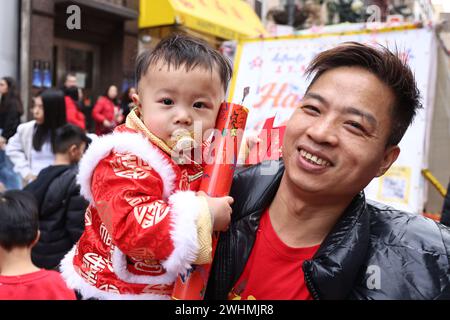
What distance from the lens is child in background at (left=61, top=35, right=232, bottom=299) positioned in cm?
124

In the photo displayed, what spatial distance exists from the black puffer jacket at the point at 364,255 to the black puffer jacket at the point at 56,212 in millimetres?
1814

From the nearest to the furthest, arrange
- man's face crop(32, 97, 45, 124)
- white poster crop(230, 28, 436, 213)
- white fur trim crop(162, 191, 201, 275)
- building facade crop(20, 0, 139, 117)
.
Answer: white fur trim crop(162, 191, 201, 275), man's face crop(32, 97, 45, 124), building facade crop(20, 0, 139, 117), white poster crop(230, 28, 436, 213)

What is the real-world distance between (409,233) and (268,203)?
17.1 inches

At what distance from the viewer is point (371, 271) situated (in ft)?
4.31

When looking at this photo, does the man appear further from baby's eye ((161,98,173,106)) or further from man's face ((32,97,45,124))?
man's face ((32,97,45,124))

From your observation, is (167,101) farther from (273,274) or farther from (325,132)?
(273,274)

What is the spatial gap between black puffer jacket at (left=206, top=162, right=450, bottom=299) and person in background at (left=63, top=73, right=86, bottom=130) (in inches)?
88.6

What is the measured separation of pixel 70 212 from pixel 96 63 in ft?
9.65

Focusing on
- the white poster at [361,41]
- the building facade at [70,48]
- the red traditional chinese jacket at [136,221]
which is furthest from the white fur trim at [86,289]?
the white poster at [361,41]

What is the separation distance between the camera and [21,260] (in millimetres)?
2221

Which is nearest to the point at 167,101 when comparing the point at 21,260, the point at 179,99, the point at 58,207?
the point at 179,99

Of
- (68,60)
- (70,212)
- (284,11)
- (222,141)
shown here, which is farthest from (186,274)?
(284,11)

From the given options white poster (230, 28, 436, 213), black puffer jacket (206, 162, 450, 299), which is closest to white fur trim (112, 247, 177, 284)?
black puffer jacket (206, 162, 450, 299)
